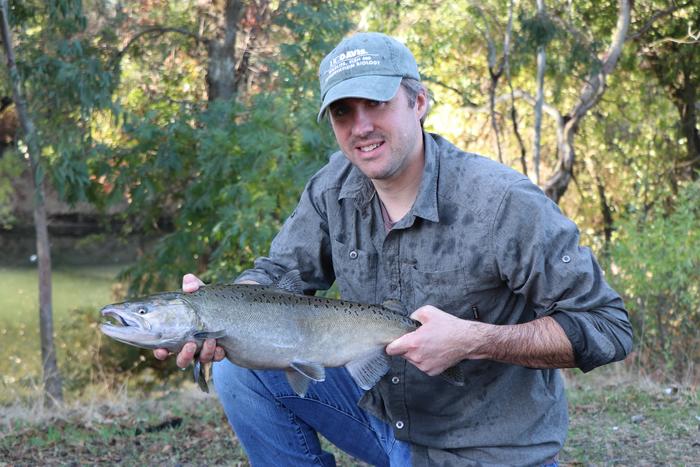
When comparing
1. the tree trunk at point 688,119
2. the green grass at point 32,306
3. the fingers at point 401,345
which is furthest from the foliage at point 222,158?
the tree trunk at point 688,119

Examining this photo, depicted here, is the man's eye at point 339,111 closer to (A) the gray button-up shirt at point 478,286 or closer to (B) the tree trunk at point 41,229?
(A) the gray button-up shirt at point 478,286

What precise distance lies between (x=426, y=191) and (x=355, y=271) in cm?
44

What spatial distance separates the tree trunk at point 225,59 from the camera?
42.9 ft

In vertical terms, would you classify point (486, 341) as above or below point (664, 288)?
above

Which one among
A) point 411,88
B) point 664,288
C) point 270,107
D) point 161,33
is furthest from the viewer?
point 161,33

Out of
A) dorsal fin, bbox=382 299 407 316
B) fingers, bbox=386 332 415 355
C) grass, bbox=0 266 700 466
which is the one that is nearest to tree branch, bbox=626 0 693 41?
grass, bbox=0 266 700 466

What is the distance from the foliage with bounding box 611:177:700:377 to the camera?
8.24 metres

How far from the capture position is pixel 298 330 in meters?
3.19

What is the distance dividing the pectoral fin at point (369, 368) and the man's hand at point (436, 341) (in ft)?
0.50

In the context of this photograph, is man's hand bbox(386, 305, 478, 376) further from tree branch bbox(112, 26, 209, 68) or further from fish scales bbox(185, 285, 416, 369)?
tree branch bbox(112, 26, 209, 68)

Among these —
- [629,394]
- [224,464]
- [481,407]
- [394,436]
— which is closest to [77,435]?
[224,464]

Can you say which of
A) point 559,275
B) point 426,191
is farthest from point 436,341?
point 426,191

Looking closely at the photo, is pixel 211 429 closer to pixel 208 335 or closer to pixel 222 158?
pixel 208 335

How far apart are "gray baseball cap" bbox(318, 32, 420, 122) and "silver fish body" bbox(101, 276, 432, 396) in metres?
0.66
